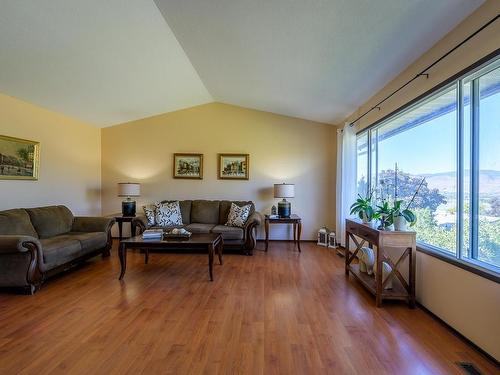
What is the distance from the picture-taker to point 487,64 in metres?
1.94

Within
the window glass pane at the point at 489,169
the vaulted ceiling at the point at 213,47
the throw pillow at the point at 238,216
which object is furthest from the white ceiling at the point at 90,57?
the window glass pane at the point at 489,169

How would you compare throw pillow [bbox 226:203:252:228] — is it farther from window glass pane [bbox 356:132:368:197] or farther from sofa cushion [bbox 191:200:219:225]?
window glass pane [bbox 356:132:368:197]

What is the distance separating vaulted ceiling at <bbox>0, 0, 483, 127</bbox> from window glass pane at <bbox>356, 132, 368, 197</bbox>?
57cm

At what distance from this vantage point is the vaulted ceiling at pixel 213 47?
2332 mm

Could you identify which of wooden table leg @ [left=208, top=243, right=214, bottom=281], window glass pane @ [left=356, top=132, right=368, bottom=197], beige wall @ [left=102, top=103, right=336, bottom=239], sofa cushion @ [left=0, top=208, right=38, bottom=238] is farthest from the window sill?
sofa cushion @ [left=0, top=208, right=38, bottom=238]

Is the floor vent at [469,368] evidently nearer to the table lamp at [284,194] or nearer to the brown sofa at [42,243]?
the table lamp at [284,194]

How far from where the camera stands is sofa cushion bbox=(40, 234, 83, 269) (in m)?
3.06

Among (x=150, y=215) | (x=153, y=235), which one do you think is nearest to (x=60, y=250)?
(x=153, y=235)

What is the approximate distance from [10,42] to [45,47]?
0.96 feet

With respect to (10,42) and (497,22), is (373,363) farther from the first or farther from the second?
(10,42)

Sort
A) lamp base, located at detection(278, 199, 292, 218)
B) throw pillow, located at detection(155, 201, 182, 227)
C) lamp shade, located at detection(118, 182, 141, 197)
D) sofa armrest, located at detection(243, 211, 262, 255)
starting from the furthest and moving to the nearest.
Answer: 1. lamp shade, located at detection(118, 182, 141, 197)
2. lamp base, located at detection(278, 199, 292, 218)
3. throw pillow, located at detection(155, 201, 182, 227)
4. sofa armrest, located at detection(243, 211, 262, 255)

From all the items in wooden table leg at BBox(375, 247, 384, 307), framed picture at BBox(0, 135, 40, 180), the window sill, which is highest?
framed picture at BBox(0, 135, 40, 180)

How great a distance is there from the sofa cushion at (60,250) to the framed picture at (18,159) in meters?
1.14

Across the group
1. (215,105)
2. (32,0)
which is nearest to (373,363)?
(32,0)
